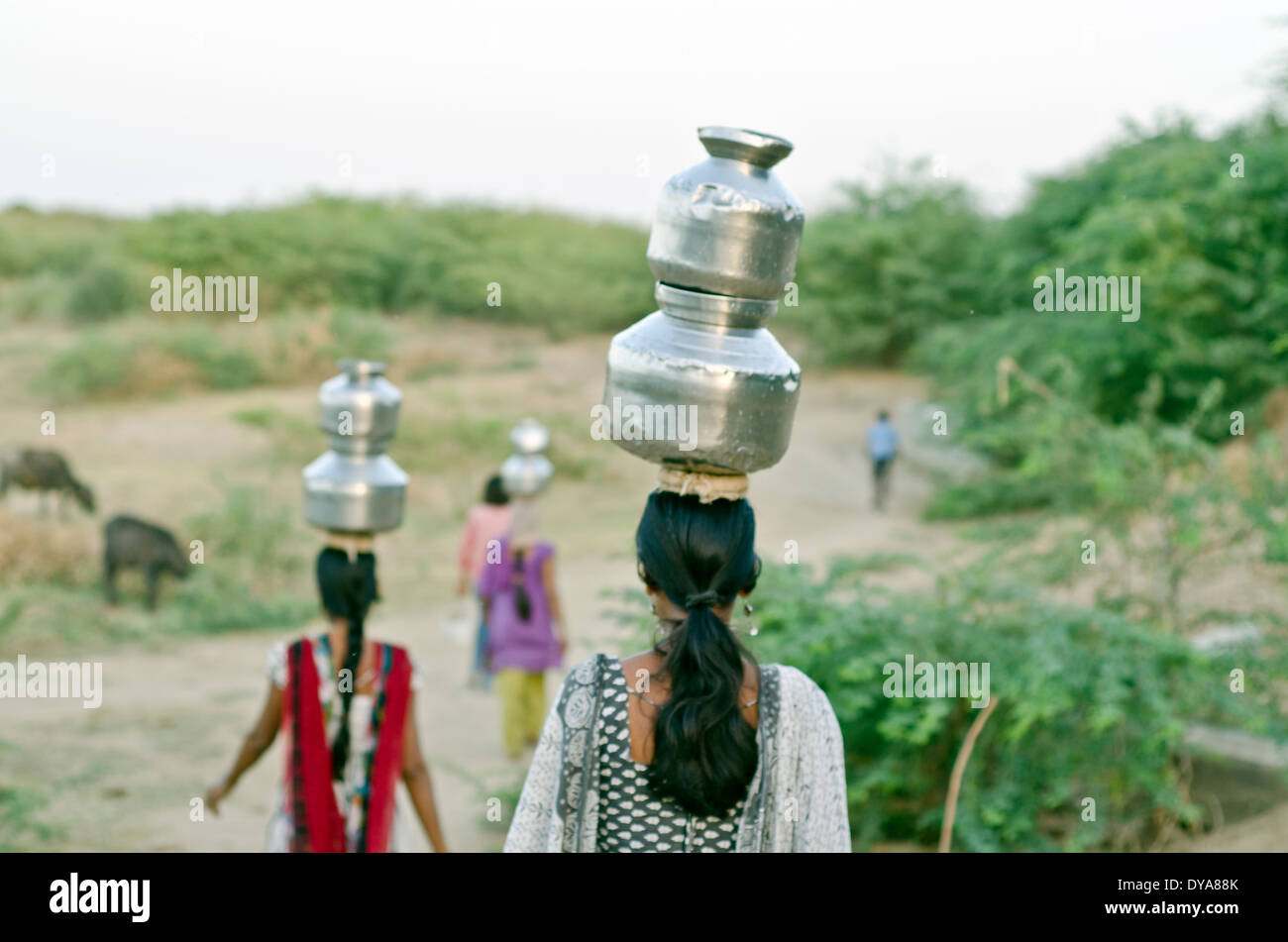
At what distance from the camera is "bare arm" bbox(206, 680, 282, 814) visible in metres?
2.99

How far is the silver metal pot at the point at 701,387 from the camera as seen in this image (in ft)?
6.27

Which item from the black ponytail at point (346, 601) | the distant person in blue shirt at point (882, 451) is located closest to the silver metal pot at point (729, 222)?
the black ponytail at point (346, 601)

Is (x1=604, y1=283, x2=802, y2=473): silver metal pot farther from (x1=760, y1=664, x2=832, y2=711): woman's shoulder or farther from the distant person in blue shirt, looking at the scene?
the distant person in blue shirt

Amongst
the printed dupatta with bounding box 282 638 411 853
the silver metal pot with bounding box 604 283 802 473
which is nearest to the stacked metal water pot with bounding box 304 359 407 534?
the printed dupatta with bounding box 282 638 411 853

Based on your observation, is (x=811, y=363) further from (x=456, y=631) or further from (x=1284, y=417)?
(x=456, y=631)

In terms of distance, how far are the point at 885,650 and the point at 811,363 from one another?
21.3 metres

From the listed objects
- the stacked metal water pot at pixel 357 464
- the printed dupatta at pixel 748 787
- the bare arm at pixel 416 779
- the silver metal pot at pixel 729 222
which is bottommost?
the bare arm at pixel 416 779

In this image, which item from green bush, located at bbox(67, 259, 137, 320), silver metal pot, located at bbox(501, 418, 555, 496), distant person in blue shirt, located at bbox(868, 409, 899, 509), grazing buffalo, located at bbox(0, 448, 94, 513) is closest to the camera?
silver metal pot, located at bbox(501, 418, 555, 496)

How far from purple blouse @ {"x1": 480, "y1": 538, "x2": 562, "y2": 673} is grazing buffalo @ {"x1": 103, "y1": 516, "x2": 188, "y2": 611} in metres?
5.21

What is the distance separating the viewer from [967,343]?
15.5m

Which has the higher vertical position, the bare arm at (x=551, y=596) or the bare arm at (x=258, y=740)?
the bare arm at (x=258, y=740)

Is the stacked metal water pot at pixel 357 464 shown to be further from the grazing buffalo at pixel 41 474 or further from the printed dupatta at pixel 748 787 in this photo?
the grazing buffalo at pixel 41 474

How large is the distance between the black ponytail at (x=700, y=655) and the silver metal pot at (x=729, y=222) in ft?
1.31
